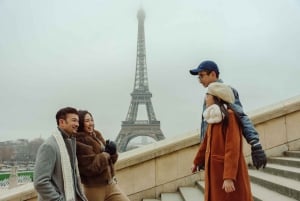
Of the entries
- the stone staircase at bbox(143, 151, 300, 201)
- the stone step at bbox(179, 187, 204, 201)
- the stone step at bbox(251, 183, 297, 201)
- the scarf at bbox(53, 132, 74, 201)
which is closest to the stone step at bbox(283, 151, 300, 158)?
the stone staircase at bbox(143, 151, 300, 201)

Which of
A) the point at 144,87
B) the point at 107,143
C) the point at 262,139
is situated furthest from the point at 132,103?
the point at 107,143

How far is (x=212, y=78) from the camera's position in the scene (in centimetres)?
282

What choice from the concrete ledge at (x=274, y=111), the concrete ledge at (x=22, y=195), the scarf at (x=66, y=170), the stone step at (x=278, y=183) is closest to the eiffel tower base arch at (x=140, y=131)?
the concrete ledge at (x=274, y=111)

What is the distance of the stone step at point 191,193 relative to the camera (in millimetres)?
5005

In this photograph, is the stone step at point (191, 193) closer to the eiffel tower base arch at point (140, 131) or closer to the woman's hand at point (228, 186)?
the woman's hand at point (228, 186)

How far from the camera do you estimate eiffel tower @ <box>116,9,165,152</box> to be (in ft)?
126

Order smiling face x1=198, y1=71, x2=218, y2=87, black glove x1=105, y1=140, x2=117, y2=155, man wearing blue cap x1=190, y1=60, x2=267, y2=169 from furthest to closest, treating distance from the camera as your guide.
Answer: black glove x1=105, y1=140, x2=117, y2=155
smiling face x1=198, y1=71, x2=218, y2=87
man wearing blue cap x1=190, y1=60, x2=267, y2=169

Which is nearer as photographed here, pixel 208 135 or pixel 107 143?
pixel 208 135

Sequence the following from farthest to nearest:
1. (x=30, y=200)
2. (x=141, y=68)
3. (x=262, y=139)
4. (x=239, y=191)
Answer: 1. (x=141, y=68)
2. (x=262, y=139)
3. (x=30, y=200)
4. (x=239, y=191)

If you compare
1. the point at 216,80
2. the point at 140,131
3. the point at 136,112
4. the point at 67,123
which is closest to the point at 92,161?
the point at 67,123

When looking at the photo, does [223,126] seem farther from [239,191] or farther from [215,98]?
[239,191]

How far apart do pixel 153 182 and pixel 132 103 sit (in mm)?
38302

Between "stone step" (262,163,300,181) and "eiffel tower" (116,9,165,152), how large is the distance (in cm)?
2855

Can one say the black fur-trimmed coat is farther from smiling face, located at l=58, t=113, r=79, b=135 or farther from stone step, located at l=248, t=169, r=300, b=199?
stone step, located at l=248, t=169, r=300, b=199
